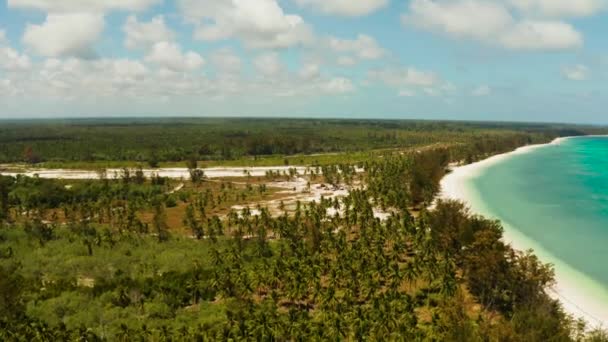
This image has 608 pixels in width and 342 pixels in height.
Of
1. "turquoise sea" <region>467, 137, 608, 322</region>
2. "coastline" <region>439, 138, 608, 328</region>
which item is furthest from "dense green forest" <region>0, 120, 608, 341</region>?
"turquoise sea" <region>467, 137, 608, 322</region>

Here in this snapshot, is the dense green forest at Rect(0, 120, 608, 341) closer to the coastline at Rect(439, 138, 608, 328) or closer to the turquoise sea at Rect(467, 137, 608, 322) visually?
the coastline at Rect(439, 138, 608, 328)

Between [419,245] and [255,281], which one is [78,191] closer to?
[255,281]

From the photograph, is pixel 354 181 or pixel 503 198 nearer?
pixel 503 198

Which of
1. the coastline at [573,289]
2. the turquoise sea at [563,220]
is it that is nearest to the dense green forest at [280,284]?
the coastline at [573,289]

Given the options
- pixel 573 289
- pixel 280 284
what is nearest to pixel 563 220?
pixel 573 289

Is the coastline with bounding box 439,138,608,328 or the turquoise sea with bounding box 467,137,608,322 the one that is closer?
the coastline with bounding box 439,138,608,328

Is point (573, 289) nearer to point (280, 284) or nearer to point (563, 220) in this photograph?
point (280, 284)

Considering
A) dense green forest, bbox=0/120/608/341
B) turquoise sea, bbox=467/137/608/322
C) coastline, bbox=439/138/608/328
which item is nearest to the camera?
dense green forest, bbox=0/120/608/341

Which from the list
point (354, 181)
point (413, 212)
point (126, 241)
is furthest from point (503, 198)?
point (126, 241)

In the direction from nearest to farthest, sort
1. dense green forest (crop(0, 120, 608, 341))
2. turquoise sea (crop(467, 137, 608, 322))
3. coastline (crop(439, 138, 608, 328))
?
dense green forest (crop(0, 120, 608, 341)), coastline (crop(439, 138, 608, 328)), turquoise sea (crop(467, 137, 608, 322))
